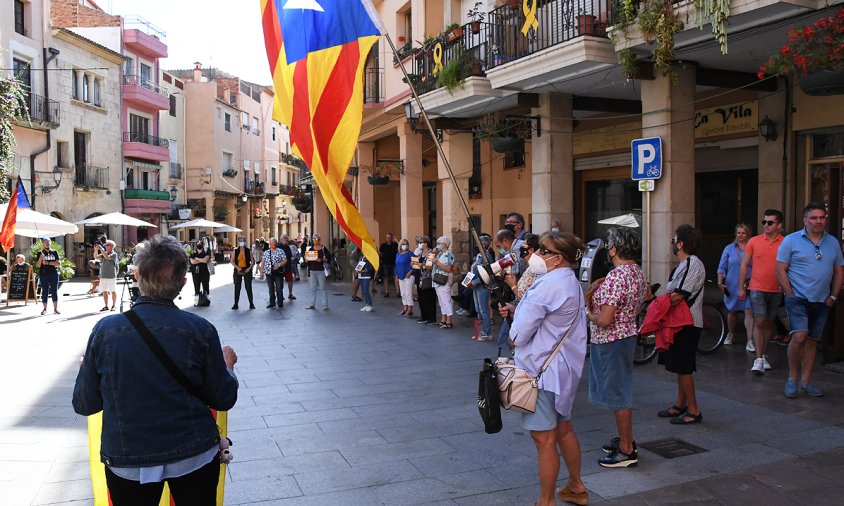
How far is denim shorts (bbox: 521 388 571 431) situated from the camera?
175 inches

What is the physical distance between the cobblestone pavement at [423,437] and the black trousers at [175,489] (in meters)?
1.70

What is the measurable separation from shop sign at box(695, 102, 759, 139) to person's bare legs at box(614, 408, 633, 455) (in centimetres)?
951

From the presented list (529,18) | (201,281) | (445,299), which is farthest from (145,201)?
(529,18)

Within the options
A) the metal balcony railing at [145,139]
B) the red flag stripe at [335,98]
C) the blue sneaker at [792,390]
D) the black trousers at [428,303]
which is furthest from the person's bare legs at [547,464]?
the metal balcony railing at [145,139]

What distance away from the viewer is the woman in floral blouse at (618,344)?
5363mm

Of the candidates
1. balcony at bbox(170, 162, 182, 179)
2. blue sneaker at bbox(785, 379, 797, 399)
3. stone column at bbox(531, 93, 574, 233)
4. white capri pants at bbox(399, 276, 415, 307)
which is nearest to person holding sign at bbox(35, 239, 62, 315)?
white capri pants at bbox(399, 276, 415, 307)

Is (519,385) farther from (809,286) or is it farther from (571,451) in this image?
(809,286)


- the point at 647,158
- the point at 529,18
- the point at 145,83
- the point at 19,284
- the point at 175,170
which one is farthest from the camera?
the point at 175,170

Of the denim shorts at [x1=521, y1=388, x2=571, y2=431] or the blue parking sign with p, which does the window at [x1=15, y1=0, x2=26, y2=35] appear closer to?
the blue parking sign with p

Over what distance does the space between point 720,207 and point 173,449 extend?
15479 millimetres

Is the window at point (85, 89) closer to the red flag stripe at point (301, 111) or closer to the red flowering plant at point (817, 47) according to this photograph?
the red flag stripe at point (301, 111)

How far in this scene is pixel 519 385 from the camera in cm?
443

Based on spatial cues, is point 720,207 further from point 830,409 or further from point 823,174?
point 830,409

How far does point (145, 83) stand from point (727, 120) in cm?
3690
